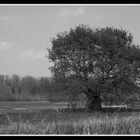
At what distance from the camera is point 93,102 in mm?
44781

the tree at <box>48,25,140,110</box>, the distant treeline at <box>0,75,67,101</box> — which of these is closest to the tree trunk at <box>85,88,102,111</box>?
the tree at <box>48,25,140,110</box>

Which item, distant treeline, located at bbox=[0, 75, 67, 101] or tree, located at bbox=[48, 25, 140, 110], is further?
distant treeline, located at bbox=[0, 75, 67, 101]

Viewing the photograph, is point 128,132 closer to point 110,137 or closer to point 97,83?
point 110,137

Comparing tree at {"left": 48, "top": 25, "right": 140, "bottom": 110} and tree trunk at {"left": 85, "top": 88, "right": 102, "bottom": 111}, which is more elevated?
tree at {"left": 48, "top": 25, "right": 140, "bottom": 110}

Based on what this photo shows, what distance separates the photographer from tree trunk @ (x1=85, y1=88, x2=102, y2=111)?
1725 inches

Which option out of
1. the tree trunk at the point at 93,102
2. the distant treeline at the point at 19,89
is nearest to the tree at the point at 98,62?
the tree trunk at the point at 93,102

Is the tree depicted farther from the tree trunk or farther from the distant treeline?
the distant treeline

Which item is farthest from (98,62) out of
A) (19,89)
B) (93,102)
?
(19,89)

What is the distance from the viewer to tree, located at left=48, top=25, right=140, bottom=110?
44.1 m

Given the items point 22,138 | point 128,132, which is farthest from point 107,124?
point 22,138

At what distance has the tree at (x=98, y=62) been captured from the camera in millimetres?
44125

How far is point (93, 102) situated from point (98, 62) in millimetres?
4476

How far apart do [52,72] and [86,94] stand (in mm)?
4892

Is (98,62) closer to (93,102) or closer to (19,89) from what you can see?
(93,102)
